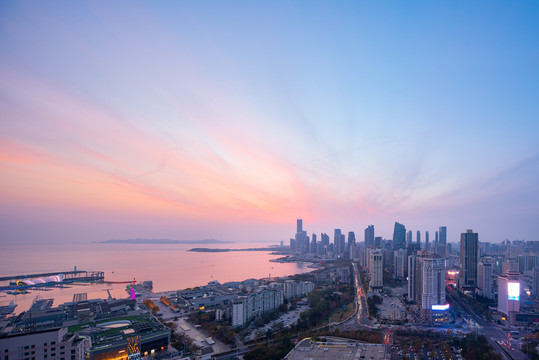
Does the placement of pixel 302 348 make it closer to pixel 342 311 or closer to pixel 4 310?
pixel 342 311

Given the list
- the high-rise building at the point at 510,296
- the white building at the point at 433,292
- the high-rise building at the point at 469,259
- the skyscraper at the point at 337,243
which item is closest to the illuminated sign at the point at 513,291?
the high-rise building at the point at 510,296

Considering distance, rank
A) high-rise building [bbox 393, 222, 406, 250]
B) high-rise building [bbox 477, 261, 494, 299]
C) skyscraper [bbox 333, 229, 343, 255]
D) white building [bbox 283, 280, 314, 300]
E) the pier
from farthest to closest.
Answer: skyscraper [bbox 333, 229, 343, 255] → high-rise building [bbox 393, 222, 406, 250] → the pier → high-rise building [bbox 477, 261, 494, 299] → white building [bbox 283, 280, 314, 300]

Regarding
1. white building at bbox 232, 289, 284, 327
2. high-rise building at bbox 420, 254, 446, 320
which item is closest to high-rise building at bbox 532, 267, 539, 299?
high-rise building at bbox 420, 254, 446, 320

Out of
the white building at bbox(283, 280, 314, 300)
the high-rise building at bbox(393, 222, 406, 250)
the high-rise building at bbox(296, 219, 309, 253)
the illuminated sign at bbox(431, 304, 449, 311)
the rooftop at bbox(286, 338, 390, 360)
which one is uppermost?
the high-rise building at bbox(393, 222, 406, 250)

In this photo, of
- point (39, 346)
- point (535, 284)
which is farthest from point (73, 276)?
point (535, 284)

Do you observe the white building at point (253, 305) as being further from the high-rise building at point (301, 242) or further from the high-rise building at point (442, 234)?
the high-rise building at point (301, 242)

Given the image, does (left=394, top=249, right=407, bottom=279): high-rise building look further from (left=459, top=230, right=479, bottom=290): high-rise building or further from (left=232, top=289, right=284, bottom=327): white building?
(left=232, top=289, right=284, bottom=327): white building

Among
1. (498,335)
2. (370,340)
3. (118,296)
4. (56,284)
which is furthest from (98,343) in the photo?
(56,284)
